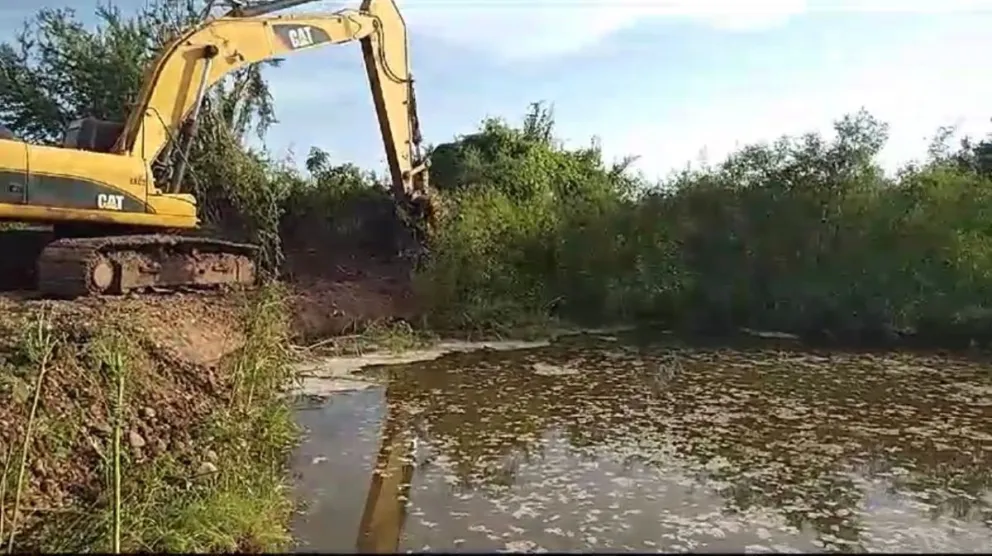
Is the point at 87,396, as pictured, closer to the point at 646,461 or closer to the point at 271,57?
the point at 646,461

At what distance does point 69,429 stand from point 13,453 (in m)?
0.37

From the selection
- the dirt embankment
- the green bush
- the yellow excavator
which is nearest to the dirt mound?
the dirt embankment

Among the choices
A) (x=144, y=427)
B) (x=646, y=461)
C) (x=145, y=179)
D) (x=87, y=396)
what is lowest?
(x=646, y=461)

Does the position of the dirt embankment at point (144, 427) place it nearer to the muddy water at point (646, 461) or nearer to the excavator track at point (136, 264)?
the muddy water at point (646, 461)

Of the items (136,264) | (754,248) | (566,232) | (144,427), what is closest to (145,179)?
(136,264)

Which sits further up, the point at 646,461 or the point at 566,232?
the point at 566,232

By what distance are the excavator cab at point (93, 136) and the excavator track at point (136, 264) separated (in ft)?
2.80

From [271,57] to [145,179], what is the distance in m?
2.02

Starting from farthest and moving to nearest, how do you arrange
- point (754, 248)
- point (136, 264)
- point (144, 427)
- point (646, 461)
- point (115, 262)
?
point (754, 248) → point (136, 264) → point (115, 262) → point (646, 461) → point (144, 427)

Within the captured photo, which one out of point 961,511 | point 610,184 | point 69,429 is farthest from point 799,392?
point 610,184

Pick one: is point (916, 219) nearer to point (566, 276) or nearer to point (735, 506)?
point (566, 276)

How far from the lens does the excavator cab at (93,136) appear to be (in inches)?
352

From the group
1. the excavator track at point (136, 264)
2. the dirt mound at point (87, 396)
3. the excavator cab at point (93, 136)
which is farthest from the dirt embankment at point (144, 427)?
the excavator cab at point (93, 136)

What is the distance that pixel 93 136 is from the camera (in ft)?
29.5
